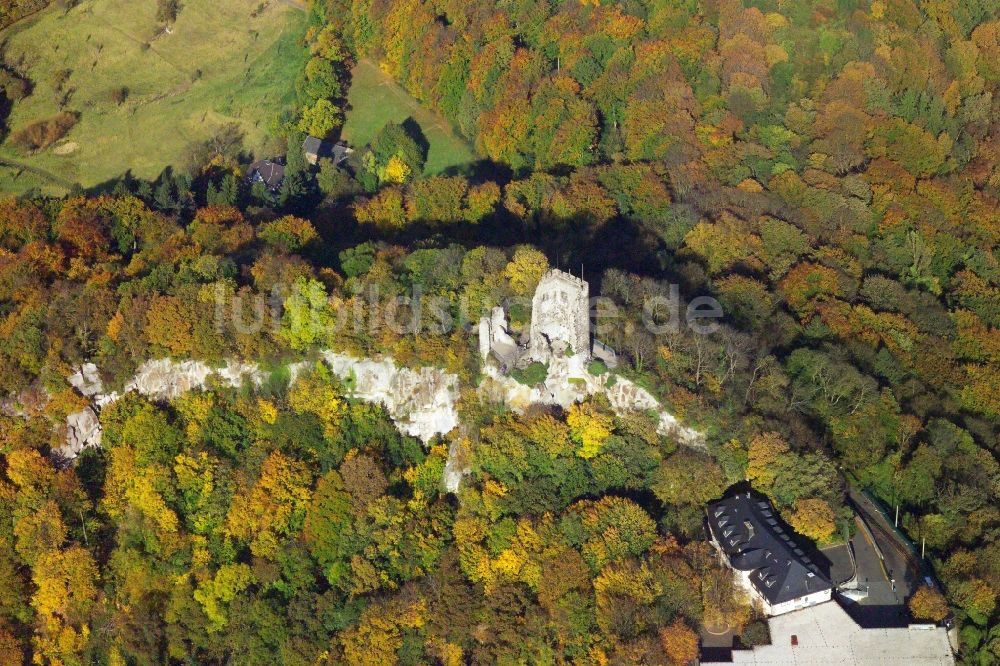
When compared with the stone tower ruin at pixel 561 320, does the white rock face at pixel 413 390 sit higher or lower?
lower

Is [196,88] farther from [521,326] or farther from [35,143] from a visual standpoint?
[521,326]

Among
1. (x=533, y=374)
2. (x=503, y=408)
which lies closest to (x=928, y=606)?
(x=533, y=374)

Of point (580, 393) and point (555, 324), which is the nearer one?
point (555, 324)

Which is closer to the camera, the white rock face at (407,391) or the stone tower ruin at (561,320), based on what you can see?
the stone tower ruin at (561,320)

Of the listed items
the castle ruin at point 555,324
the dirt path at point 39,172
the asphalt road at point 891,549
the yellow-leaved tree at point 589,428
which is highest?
the castle ruin at point 555,324

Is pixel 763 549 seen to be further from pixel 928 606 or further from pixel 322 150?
pixel 322 150

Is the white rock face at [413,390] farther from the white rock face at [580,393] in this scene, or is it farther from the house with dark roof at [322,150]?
the house with dark roof at [322,150]

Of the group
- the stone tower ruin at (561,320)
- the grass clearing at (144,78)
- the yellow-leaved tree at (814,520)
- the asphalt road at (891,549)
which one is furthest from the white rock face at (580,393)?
the grass clearing at (144,78)
